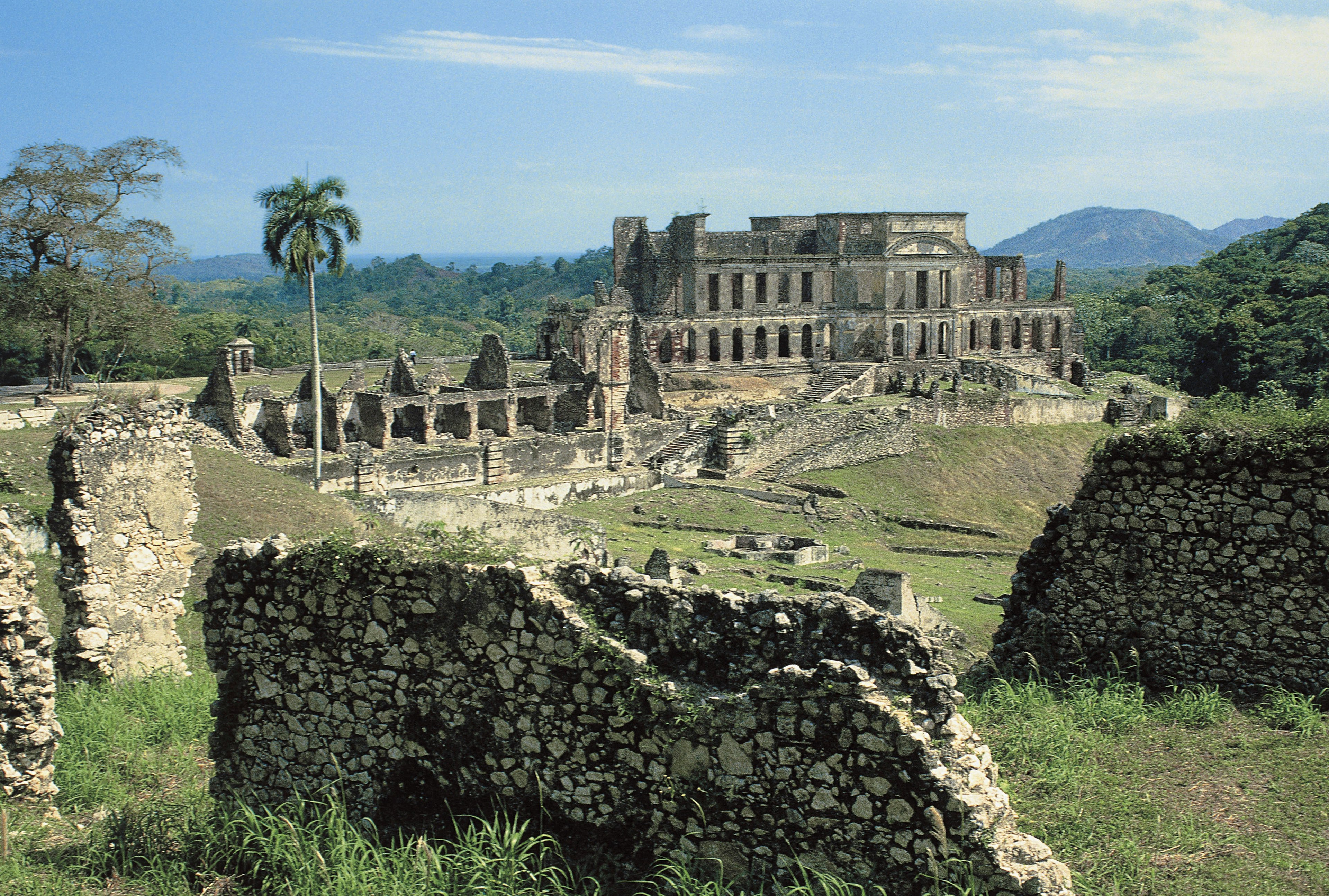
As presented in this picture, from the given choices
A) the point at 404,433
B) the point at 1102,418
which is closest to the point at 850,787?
the point at 404,433

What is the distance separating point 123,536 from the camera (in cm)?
1196

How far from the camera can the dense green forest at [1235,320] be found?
60594 mm

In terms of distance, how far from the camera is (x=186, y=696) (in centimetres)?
1077

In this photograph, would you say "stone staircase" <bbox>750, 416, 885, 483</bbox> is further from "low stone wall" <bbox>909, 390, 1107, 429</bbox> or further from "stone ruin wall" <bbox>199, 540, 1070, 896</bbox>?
"stone ruin wall" <bbox>199, 540, 1070, 896</bbox>

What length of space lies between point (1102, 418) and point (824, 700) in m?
44.1

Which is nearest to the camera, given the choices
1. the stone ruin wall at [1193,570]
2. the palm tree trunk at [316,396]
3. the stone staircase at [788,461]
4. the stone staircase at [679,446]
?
the stone ruin wall at [1193,570]

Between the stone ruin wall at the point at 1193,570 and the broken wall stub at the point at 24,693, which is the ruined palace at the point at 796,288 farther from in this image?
the broken wall stub at the point at 24,693

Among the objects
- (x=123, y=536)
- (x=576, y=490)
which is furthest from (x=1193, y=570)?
(x=576, y=490)

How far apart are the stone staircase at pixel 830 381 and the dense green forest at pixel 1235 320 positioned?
17.0m

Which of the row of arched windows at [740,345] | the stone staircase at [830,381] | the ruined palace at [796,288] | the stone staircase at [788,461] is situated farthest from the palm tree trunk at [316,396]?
the stone staircase at [830,381]

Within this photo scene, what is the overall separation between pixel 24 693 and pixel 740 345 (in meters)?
42.9

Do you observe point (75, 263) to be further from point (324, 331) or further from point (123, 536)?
point (324, 331)

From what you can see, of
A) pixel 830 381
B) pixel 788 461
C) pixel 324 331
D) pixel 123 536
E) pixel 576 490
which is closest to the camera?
pixel 123 536

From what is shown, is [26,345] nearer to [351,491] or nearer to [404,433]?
[404,433]
